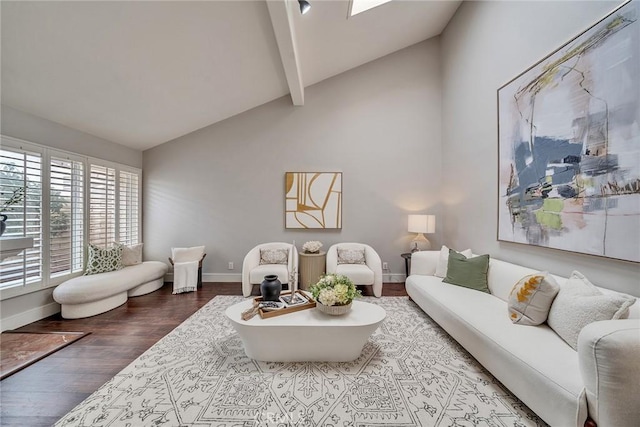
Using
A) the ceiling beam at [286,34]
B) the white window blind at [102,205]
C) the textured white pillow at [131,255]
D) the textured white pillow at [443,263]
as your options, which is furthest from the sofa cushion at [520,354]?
the white window blind at [102,205]

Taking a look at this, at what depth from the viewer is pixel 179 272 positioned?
3.86 meters

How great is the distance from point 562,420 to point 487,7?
4367 mm

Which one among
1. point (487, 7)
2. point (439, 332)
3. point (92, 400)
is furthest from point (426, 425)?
point (487, 7)

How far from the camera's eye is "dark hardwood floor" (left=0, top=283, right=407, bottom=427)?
1.61 metres

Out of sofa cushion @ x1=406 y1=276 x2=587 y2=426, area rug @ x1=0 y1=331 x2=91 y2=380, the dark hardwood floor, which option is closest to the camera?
sofa cushion @ x1=406 y1=276 x2=587 y2=426

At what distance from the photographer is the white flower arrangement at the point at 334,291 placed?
2.08 meters

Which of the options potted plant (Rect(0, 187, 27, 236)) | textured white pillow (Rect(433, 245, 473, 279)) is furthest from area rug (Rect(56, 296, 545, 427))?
potted plant (Rect(0, 187, 27, 236))

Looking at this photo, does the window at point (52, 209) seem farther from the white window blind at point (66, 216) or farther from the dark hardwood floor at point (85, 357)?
the dark hardwood floor at point (85, 357)

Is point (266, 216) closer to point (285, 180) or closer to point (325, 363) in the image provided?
point (285, 180)

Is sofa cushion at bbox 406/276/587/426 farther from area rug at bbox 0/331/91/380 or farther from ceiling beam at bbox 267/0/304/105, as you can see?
area rug at bbox 0/331/91/380

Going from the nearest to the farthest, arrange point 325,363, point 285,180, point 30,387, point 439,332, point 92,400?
1. point 92,400
2. point 30,387
3. point 325,363
4. point 439,332
5. point 285,180

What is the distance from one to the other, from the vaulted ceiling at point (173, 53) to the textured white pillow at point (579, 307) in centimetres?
342

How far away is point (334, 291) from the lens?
2.10 metres

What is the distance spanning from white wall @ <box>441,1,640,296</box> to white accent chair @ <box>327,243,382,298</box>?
1435mm
